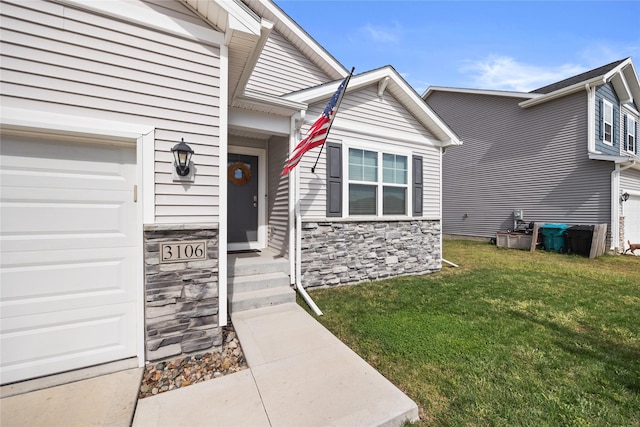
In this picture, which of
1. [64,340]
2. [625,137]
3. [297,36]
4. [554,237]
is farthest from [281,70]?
[625,137]

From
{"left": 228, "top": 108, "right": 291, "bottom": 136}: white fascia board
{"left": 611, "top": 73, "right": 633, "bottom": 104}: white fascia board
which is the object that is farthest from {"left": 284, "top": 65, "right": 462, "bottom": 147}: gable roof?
{"left": 611, "top": 73, "right": 633, "bottom": 104}: white fascia board

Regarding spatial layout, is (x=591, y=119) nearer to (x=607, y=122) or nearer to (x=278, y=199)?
(x=607, y=122)

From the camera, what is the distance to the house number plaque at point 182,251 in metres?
2.63

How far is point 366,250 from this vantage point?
18.1ft

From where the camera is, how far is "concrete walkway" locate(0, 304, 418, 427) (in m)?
1.90

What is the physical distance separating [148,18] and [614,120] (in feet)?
52.2

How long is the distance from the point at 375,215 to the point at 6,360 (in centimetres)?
526

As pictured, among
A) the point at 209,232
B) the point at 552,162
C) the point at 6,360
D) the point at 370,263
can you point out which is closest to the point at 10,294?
the point at 6,360

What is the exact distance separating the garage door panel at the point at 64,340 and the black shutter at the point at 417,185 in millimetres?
5478

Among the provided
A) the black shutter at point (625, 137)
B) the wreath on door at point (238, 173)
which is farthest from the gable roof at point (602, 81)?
the wreath on door at point (238, 173)

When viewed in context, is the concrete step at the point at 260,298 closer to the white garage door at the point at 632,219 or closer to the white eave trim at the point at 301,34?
the white eave trim at the point at 301,34

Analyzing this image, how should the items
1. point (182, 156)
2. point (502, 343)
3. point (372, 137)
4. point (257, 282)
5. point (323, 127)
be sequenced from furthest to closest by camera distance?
1. point (372, 137)
2. point (257, 282)
3. point (323, 127)
4. point (502, 343)
5. point (182, 156)

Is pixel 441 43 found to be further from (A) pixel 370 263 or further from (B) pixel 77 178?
(B) pixel 77 178

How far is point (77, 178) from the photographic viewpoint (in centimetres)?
242
